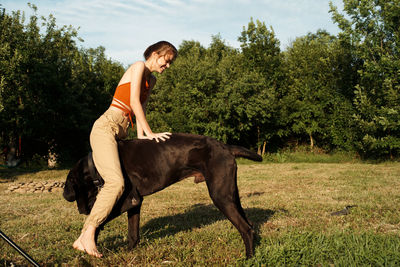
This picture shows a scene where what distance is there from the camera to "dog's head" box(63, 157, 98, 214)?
11.4 ft

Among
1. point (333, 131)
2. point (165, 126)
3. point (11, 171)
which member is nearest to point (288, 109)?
point (333, 131)

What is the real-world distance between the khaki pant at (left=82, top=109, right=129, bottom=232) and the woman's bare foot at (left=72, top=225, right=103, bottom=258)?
0.20ft

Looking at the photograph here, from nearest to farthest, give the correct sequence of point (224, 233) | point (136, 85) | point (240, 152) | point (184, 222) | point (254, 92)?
point (136, 85)
point (240, 152)
point (224, 233)
point (184, 222)
point (254, 92)

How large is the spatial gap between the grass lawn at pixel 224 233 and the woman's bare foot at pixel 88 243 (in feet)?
0.50

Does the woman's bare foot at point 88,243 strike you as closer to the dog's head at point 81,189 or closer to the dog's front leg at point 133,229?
the dog's head at point 81,189

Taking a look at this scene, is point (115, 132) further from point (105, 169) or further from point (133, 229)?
point (133, 229)

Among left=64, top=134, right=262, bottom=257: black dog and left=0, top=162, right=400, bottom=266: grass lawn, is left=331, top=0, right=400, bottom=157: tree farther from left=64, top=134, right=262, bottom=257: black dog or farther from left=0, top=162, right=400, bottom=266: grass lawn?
left=64, top=134, right=262, bottom=257: black dog

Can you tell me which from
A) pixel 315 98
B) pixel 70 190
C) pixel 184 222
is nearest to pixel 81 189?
pixel 70 190

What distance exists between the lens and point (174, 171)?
338 cm

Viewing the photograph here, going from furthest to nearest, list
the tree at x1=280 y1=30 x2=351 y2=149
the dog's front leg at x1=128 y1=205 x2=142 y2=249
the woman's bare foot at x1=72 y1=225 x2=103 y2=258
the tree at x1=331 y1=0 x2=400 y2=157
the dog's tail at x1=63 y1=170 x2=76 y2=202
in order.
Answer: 1. the tree at x1=280 y1=30 x2=351 y2=149
2. the tree at x1=331 y1=0 x2=400 y2=157
3. the dog's front leg at x1=128 y1=205 x2=142 y2=249
4. the dog's tail at x1=63 y1=170 x2=76 y2=202
5. the woman's bare foot at x1=72 y1=225 x2=103 y2=258

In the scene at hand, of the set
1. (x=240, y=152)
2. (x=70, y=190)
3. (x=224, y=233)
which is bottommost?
(x=224, y=233)

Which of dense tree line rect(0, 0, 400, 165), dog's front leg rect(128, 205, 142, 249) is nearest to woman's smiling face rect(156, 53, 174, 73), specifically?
dog's front leg rect(128, 205, 142, 249)

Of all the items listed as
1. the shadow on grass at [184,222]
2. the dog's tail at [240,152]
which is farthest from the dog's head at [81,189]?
the dog's tail at [240,152]

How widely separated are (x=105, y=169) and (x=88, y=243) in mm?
797
